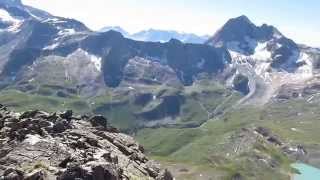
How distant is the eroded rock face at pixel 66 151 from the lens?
5969cm

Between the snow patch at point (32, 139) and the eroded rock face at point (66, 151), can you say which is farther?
the snow patch at point (32, 139)

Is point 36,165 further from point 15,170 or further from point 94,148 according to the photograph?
point 94,148

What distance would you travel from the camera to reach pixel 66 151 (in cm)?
7056

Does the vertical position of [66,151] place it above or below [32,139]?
below

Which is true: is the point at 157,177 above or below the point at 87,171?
below

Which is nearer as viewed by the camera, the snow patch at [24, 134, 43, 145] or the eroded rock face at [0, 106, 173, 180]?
the eroded rock face at [0, 106, 173, 180]

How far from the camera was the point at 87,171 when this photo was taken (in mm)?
56969

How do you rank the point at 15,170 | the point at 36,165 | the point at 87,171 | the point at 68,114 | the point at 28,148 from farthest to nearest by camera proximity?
1. the point at 68,114
2. the point at 28,148
3. the point at 36,165
4. the point at 15,170
5. the point at 87,171

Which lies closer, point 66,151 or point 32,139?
point 66,151

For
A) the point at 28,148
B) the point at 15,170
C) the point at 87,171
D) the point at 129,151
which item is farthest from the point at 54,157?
the point at 129,151

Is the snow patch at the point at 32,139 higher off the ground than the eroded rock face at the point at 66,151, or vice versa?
the snow patch at the point at 32,139

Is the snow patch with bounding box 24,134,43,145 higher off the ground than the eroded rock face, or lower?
higher

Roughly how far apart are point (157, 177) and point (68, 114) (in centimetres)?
2340

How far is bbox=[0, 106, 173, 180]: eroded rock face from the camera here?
59.7m
